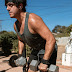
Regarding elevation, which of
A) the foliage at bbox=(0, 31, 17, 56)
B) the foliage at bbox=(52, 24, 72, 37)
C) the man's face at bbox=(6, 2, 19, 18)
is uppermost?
the man's face at bbox=(6, 2, 19, 18)

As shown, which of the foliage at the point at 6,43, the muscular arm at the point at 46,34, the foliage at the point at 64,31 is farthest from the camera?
the foliage at the point at 64,31

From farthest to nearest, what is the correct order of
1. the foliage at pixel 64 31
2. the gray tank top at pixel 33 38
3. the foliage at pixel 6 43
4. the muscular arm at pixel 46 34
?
the foliage at pixel 64 31 < the foliage at pixel 6 43 < the gray tank top at pixel 33 38 < the muscular arm at pixel 46 34

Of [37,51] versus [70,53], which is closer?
[37,51]

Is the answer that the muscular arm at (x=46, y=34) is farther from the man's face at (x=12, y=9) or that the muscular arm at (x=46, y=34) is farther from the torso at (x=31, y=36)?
the man's face at (x=12, y=9)

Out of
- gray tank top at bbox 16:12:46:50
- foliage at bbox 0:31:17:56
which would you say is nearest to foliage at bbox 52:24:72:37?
foliage at bbox 0:31:17:56

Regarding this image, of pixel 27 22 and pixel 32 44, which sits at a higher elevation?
pixel 27 22

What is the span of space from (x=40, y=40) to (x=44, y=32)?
245 mm

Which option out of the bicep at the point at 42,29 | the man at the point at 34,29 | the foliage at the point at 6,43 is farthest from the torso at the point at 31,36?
the foliage at the point at 6,43

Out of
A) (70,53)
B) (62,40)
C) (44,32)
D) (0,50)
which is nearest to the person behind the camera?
(44,32)

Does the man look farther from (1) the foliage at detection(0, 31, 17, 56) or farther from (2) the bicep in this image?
(1) the foliage at detection(0, 31, 17, 56)

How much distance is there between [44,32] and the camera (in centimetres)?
148

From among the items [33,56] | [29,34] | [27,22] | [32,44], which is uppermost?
[27,22]

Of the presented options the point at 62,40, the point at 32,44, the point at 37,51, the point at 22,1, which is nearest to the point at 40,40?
the point at 32,44

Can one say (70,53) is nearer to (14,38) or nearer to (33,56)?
(33,56)
